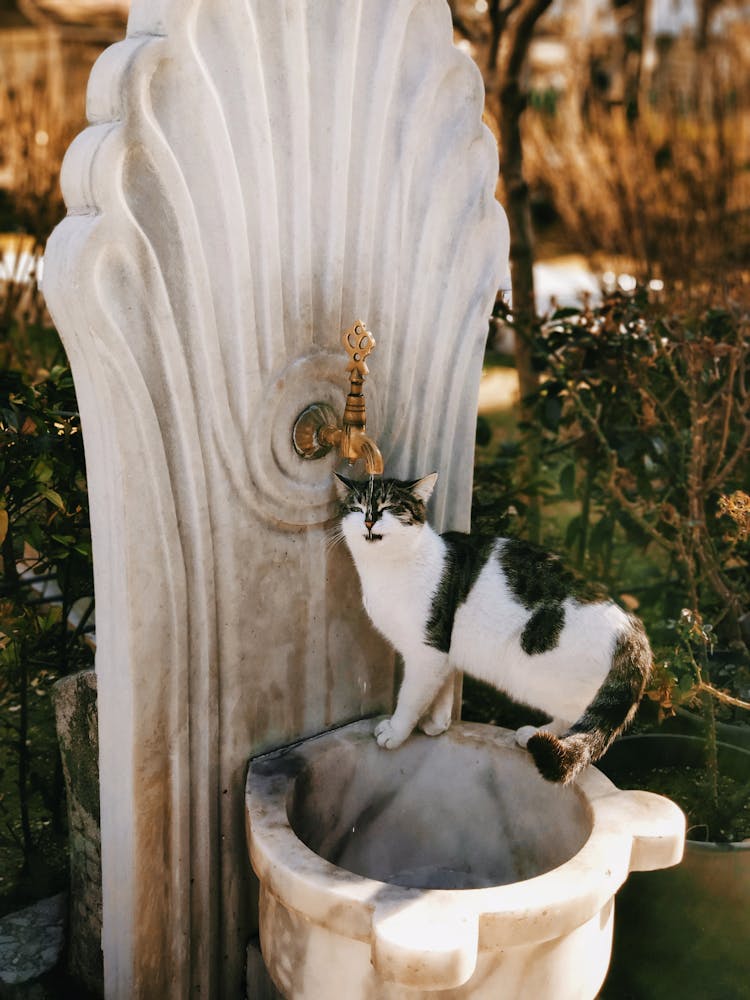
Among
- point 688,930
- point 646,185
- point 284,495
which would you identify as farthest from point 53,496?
point 646,185

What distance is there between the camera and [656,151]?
702 centimetres

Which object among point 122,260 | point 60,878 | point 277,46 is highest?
point 277,46

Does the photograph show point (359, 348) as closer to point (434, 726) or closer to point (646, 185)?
point (434, 726)

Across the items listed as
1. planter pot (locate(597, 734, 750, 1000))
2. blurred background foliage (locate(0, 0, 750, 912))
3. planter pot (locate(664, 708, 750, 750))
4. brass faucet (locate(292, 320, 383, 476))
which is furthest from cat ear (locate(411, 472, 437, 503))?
planter pot (locate(664, 708, 750, 750))

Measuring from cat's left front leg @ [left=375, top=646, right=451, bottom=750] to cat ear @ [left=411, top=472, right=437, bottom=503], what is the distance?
324 mm

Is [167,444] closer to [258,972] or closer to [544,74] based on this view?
[258,972]

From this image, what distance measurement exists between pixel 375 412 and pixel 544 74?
15.6 metres

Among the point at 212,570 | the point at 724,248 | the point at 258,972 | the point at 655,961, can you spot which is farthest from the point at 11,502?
the point at 724,248

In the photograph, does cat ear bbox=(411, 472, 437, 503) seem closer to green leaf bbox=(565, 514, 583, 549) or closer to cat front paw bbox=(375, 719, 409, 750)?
cat front paw bbox=(375, 719, 409, 750)

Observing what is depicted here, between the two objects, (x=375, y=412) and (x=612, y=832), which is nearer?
(x=612, y=832)

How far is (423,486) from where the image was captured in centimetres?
229

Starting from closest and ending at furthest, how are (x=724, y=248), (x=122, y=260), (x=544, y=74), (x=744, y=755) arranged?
1. (x=122, y=260)
2. (x=744, y=755)
3. (x=724, y=248)
4. (x=544, y=74)

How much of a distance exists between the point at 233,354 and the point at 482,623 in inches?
31.1

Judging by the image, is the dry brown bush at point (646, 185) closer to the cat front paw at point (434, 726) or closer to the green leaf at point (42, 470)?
the cat front paw at point (434, 726)
